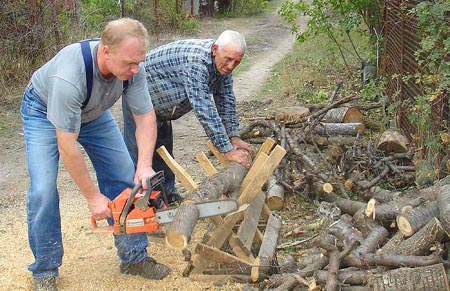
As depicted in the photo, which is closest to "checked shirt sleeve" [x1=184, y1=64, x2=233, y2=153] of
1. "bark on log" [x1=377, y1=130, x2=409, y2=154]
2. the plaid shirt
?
the plaid shirt

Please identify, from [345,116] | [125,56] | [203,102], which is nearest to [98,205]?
[125,56]

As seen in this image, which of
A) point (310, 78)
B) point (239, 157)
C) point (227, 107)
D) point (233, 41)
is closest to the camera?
point (233, 41)

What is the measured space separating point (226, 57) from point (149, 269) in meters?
1.66

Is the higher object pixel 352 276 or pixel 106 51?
pixel 106 51

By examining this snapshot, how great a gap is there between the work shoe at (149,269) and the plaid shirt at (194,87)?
1011 millimetres

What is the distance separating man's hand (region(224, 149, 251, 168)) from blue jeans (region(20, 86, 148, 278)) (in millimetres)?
834

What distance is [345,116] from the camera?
26.8 feet

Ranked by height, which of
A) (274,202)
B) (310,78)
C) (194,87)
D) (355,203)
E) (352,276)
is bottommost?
(310,78)

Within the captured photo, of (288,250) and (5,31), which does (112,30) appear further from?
(5,31)

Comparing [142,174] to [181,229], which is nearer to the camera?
[181,229]

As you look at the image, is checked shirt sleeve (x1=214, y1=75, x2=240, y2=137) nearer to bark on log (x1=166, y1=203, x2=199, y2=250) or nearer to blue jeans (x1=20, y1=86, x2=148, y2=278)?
blue jeans (x1=20, y1=86, x2=148, y2=278)

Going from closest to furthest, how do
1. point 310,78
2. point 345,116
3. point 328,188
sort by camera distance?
point 328,188 < point 345,116 < point 310,78

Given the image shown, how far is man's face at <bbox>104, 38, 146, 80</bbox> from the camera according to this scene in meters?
3.64

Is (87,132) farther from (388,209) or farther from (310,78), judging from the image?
(310,78)
